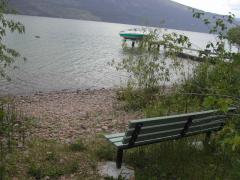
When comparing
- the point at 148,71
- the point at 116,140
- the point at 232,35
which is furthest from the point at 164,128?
the point at 148,71

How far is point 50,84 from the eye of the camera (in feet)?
70.5

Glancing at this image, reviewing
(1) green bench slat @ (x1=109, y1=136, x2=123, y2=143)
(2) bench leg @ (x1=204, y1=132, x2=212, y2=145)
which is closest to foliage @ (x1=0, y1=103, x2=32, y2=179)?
(1) green bench slat @ (x1=109, y1=136, x2=123, y2=143)

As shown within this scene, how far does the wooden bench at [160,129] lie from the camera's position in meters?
5.19

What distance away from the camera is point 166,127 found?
18.1 ft

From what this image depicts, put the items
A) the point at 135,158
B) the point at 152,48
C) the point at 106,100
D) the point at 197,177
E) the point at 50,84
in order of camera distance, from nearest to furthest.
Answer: the point at 197,177, the point at 135,158, the point at 152,48, the point at 106,100, the point at 50,84

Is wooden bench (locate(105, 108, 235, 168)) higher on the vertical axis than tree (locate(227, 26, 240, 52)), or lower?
lower

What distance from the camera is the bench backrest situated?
517cm

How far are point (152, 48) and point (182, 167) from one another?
7.11 metres

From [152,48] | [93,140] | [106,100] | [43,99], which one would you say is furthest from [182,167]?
[43,99]

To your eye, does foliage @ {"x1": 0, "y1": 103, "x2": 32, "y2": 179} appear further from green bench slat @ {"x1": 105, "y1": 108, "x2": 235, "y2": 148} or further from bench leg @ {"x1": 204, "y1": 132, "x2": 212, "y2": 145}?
bench leg @ {"x1": 204, "y1": 132, "x2": 212, "y2": 145}

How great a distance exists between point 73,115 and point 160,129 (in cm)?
660

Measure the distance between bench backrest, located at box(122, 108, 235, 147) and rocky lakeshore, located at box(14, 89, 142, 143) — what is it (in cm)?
286

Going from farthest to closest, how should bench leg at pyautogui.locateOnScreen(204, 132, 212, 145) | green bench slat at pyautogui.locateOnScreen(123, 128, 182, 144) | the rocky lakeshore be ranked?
the rocky lakeshore, bench leg at pyautogui.locateOnScreen(204, 132, 212, 145), green bench slat at pyautogui.locateOnScreen(123, 128, 182, 144)

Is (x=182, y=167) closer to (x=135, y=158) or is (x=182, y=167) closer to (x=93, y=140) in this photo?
(x=135, y=158)
